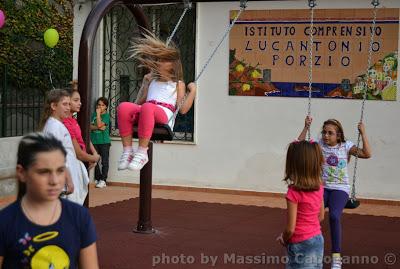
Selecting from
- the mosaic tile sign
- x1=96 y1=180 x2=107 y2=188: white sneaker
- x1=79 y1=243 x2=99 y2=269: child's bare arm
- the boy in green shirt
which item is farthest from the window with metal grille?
x1=79 y1=243 x2=99 y2=269: child's bare arm

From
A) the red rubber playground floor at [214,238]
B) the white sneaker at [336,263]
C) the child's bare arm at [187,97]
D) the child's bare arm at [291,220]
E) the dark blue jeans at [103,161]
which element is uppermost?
the child's bare arm at [187,97]

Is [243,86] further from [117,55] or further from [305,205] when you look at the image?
[305,205]

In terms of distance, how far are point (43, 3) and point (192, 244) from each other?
1716 cm

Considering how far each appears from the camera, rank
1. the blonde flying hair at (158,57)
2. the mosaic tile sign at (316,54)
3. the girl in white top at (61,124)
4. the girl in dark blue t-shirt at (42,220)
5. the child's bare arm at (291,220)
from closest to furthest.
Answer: the girl in dark blue t-shirt at (42,220) → the child's bare arm at (291,220) → the girl in white top at (61,124) → the blonde flying hair at (158,57) → the mosaic tile sign at (316,54)

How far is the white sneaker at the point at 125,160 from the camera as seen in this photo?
21.0 feet

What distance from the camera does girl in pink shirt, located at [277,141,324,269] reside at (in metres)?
4.77

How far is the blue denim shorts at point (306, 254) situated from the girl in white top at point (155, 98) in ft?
6.80

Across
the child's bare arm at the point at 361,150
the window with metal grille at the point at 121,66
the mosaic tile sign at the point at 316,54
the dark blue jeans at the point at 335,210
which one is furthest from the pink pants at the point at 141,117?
the window with metal grille at the point at 121,66

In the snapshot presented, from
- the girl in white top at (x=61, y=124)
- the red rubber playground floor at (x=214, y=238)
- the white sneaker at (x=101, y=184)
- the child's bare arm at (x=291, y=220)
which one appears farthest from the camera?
the white sneaker at (x=101, y=184)

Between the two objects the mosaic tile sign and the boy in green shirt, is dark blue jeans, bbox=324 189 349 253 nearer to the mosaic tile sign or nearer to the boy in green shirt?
the mosaic tile sign

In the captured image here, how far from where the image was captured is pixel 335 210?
6.46 metres

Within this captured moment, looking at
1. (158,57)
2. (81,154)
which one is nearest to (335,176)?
(158,57)

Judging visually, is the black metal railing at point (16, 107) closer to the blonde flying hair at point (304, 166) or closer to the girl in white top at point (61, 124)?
the girl in white top at point (61, 124)

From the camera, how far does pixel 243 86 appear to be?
1180 cm
